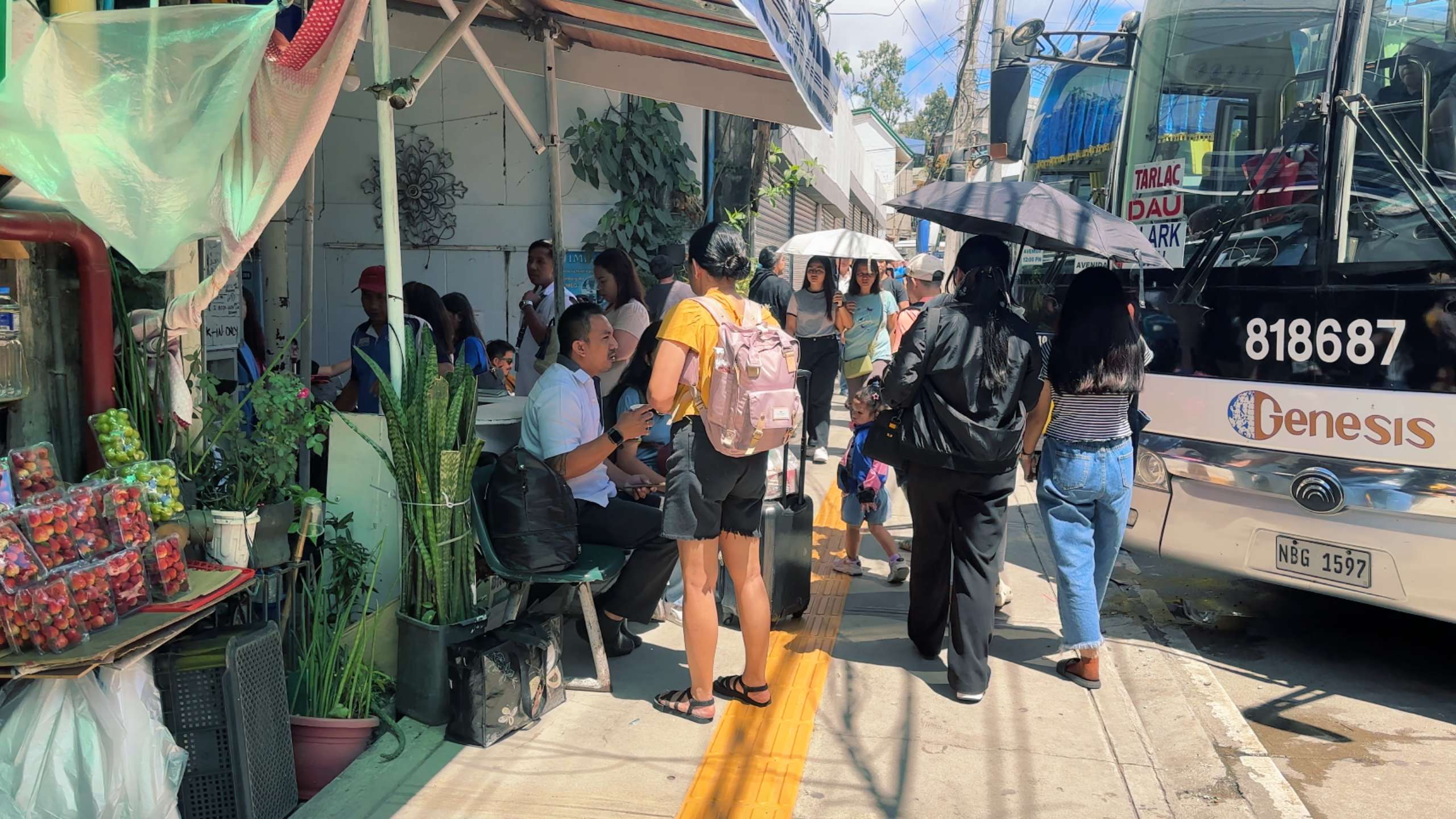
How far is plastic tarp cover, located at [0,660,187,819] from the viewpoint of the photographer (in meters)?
2.49

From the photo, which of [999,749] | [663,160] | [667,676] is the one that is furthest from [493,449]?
[663,160]

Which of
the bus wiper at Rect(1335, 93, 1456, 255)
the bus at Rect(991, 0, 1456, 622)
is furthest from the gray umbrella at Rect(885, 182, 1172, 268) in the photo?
the bus wiper at Rect(1335, 93, 1456, 255)

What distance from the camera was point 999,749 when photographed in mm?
3750

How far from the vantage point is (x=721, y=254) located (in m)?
3.71

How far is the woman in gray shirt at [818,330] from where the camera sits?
27.3ft

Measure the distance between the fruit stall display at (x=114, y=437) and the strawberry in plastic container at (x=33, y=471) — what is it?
16 centimetres

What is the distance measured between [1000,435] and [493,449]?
2.23 meters

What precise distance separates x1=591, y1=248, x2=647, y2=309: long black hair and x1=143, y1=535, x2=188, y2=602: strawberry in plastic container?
3.19m

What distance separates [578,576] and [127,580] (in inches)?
60.1

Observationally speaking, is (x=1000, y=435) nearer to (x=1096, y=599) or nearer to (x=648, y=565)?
(x=1096, y=599)

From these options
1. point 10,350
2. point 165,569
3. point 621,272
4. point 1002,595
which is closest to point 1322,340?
point 1002,595

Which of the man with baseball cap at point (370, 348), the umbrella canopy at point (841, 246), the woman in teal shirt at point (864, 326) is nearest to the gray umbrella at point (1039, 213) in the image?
the man with baseball cap at point (370, 348)

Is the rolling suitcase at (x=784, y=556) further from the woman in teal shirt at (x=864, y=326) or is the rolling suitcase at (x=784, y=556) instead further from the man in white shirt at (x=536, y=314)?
the woman in teal shirt at (x=864, y=326)

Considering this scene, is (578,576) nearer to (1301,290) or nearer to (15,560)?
(15,560)
